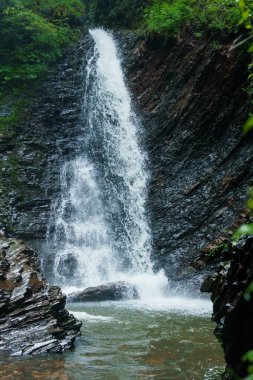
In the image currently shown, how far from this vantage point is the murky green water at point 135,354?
5.94m

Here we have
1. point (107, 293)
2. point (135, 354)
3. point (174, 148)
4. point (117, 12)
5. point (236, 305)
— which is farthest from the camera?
point (117, 12)

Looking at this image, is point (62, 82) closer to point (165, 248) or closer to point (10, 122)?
point (10, 122)

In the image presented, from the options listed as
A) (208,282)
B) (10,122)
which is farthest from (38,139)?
(208,282)

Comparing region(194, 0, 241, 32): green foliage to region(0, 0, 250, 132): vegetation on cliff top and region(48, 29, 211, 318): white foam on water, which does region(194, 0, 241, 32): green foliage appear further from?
region(48, 29, 211, 318): white foam on water

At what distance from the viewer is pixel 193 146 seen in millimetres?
16641

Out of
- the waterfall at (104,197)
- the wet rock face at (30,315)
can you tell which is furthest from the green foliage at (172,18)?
the wet rock face at (30,315)

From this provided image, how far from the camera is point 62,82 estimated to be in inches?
874

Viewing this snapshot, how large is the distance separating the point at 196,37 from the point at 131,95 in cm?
429

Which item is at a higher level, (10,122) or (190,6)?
(190,6)

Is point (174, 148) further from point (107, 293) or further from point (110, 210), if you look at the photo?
point (107, 293)

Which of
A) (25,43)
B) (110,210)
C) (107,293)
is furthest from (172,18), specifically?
(107,293)

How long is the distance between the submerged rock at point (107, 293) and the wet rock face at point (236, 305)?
22.5 feet

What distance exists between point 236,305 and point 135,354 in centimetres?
332

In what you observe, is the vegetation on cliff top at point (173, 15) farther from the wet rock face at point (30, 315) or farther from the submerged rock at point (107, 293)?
the wet rock face at point (30, 315)
